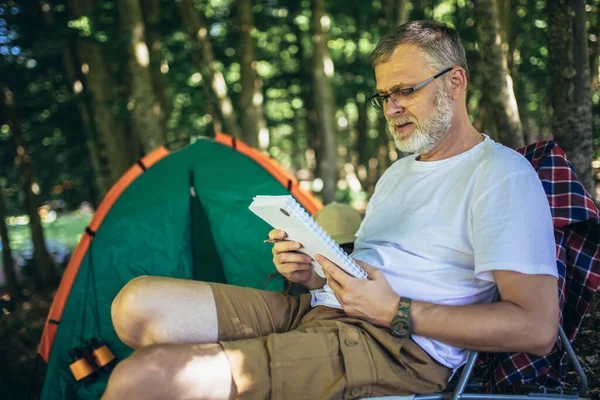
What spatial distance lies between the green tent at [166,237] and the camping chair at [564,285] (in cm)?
202

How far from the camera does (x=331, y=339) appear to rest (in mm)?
1925

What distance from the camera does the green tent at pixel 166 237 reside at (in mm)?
3564

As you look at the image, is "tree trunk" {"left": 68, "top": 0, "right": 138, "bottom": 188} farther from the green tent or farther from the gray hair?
the gray hair

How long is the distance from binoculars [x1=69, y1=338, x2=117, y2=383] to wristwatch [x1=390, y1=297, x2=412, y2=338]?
2147mm

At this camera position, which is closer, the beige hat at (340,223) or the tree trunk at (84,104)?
the beige hat at (340,223)

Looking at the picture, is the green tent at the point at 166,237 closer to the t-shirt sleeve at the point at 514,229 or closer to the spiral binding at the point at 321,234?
the spiral binding at the point at 321,234

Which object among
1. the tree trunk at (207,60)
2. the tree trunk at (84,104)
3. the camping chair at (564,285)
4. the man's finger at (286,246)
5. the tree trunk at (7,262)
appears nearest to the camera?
the camping chair at (564,285)

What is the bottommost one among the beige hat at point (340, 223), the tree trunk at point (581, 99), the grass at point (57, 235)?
the grass at point (57, 235)

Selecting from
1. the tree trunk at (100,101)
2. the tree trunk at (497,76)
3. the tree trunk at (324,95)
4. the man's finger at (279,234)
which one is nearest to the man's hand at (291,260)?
the man's finger at (279,234)

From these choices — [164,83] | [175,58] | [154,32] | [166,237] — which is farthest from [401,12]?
[175,58]

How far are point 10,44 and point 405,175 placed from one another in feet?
20.5

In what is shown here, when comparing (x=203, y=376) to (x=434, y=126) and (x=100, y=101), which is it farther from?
(x=100, y=101)

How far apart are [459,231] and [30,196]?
22.1 feet

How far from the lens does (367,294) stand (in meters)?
1.92
